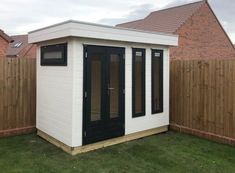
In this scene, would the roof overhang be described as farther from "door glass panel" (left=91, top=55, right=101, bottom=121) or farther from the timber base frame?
the timber base frame

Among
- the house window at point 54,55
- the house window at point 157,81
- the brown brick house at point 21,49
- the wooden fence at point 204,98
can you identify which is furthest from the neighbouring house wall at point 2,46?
the brown brick house at point 21,49

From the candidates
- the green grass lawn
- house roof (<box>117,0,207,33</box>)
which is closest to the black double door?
the green grass lawn

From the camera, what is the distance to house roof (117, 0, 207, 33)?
14.5m

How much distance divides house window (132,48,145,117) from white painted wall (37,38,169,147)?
11cm

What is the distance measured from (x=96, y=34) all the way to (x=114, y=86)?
4.06ft

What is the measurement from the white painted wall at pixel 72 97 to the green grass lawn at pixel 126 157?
15.8 inches

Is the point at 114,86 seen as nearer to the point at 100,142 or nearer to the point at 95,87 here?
the point at 95,87

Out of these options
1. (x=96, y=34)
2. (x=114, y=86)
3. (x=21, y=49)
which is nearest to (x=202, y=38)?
(x=114, y=86)

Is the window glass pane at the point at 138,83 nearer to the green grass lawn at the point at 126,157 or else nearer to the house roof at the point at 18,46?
the green grass lawn at the point at 126,157

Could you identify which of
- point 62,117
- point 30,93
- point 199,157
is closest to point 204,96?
point 199,157

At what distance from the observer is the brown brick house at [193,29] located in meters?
14.3

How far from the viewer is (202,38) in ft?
50.9

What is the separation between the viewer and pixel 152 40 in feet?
20.6

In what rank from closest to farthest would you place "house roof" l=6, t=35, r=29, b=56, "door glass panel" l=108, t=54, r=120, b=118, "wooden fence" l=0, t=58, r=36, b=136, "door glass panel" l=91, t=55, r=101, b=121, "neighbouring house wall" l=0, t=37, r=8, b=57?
1. "door glass panel" l=91, t=55, r=101, b=121
2. "door glass panel" l=108, t=54, r=120, b=118
3. "wooden fence" l=0, t=58, r=36, b=136
4. "neighbouring house wall" l=0, t=37, r=8, b=57
5. "house roof" l=6, t=35, r=29, b=56
